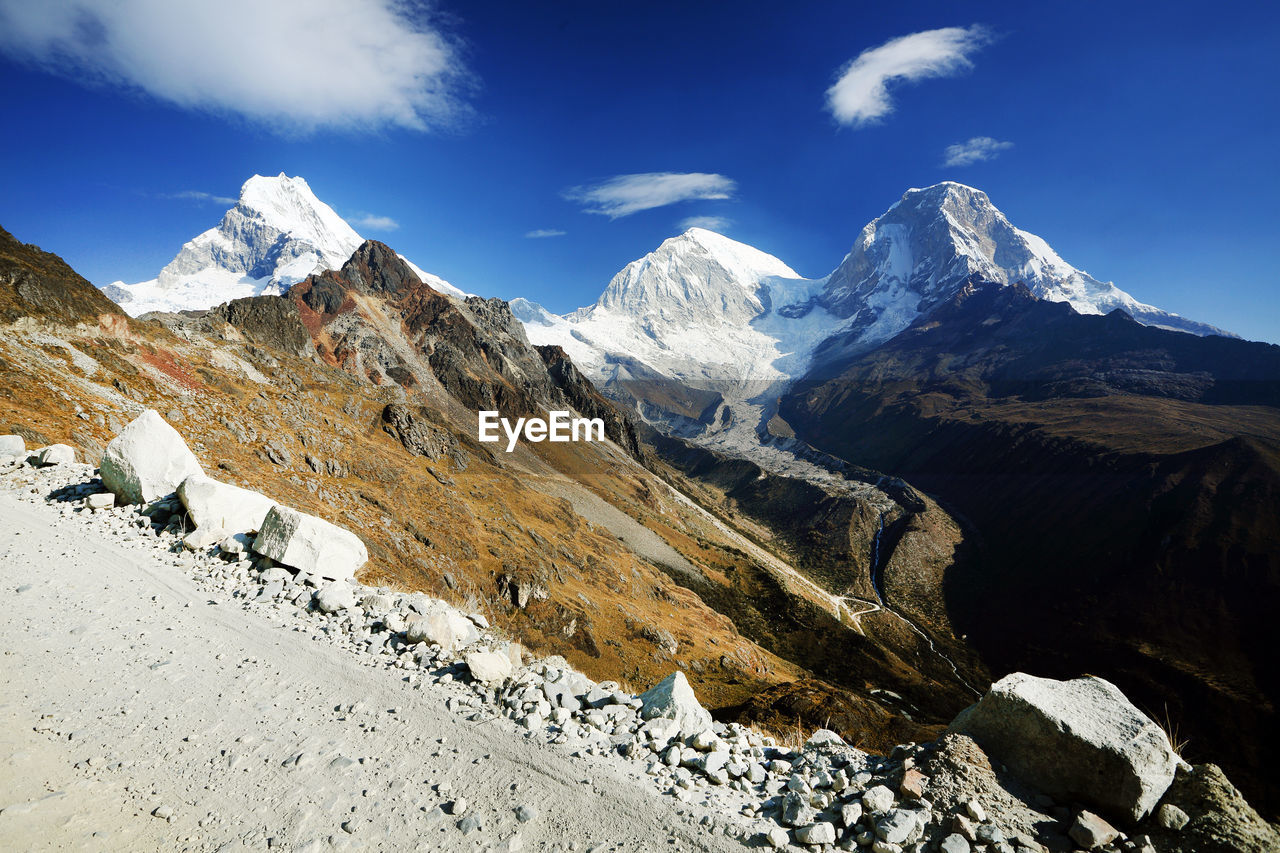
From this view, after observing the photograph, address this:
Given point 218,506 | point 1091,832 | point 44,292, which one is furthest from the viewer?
point 44,292

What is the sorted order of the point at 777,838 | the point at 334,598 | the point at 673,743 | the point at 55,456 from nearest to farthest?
the point at 777,838 → the point at 673,743 → the point at 334,598 → the point at 55,456

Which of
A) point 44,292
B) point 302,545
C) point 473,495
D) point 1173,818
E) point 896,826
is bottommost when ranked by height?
point 473,495

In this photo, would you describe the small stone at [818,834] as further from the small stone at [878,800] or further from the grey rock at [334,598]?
the grey rock at [334,598]

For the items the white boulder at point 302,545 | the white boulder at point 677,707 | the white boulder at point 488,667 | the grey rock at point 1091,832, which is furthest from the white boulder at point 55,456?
the grey rock at point 1091,832

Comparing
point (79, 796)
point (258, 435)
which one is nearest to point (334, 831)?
point (79, 796)

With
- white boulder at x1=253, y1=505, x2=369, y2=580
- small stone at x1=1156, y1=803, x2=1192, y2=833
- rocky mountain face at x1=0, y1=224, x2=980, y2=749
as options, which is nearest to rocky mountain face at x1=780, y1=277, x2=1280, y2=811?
rocky mountain face at x1=0, y1=224, x2=980, y2=749

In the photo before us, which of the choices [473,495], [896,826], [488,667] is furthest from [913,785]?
[473,495]

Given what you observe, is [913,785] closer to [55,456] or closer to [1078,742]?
[1078,742]
